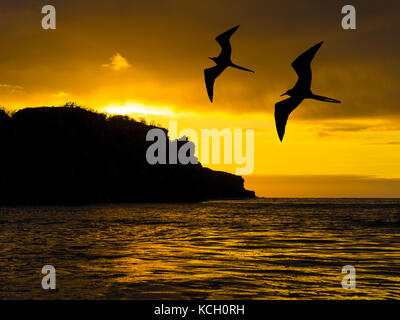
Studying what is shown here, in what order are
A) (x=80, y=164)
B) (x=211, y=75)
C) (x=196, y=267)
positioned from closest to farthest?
(x=211, y=75), (x=196, y=267), (x=80, y=164)

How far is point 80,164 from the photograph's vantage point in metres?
141

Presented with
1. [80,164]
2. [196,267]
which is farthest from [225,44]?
[80,164]

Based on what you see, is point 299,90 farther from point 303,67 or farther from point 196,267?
point 196,267

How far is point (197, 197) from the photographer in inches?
6393

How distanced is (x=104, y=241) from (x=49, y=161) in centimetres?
11177

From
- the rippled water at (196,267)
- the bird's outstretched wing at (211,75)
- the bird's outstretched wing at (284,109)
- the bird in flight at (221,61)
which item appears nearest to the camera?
the bird's outstretched wing at (284,109)

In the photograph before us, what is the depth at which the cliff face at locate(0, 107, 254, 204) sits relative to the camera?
5089 inches

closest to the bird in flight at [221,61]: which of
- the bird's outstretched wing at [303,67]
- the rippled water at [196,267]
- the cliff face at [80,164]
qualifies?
the bird's outstretched wing at [303,67]

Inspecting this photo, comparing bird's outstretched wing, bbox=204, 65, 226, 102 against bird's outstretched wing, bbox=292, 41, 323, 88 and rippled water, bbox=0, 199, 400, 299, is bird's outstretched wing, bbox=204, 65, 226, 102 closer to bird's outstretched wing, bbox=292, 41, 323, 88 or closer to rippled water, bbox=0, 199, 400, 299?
bird's outstretched wing, bbox=292, 41, 323, 88

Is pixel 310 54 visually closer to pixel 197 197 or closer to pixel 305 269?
pixel 305 269

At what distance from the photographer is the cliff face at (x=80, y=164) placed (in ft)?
424

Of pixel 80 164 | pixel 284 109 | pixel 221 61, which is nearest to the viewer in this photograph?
pixel 284 109

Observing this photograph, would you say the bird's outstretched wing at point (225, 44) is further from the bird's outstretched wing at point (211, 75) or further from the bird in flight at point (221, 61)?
the bird's outstretched wing at point (211, 75)

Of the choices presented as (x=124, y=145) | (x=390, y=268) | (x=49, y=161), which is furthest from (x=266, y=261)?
(x=124, y=145)
